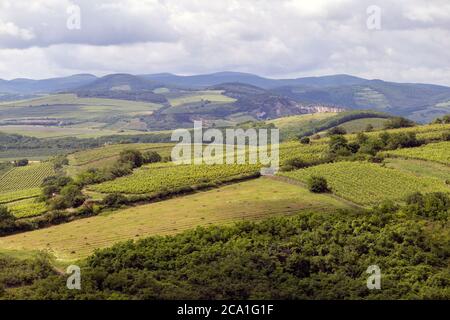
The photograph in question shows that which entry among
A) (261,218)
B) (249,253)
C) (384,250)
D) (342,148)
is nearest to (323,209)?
(261,218)

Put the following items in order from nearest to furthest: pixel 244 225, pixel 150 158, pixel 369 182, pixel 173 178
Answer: pixel 244 225
pixel 369 182
pixel 173 178
pixel 150 158

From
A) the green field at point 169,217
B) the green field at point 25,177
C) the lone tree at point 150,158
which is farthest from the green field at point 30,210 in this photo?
the green field at point 25,177

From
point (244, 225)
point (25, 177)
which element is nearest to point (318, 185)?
point (244, 225)

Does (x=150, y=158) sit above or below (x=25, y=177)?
above

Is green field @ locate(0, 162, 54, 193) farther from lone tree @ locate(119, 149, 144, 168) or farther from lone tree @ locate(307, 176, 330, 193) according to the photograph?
lone tree @ locate(307, 176, 330, 193)

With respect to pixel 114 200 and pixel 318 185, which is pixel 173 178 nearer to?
pixel 114 200
